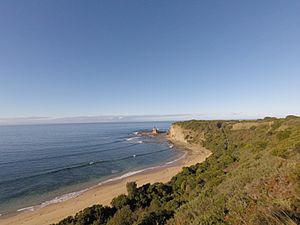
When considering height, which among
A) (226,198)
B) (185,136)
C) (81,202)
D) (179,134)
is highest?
(226,198)

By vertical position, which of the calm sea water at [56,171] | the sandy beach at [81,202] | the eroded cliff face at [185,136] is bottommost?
the sandy beach at [81,202]

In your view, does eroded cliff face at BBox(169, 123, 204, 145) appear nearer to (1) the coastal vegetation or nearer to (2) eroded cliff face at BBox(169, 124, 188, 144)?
(2) eroded cliff face at BBox(169, 124, 188, 144)

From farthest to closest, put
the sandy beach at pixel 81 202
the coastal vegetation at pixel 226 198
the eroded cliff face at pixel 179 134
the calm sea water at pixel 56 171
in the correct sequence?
the eroded cliff face at pixel 179 134, the calm sea water at pixel 56 171, the sandy beach at pixel 81 202, the coastal vegetation at pixel 226 198

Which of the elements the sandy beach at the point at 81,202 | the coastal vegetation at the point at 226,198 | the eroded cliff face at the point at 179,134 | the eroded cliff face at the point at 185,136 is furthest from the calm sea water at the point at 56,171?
the eroded cliff face at the point at 179,134

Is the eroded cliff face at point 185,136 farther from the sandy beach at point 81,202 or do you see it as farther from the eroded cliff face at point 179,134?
the sandy beach at point 81,202

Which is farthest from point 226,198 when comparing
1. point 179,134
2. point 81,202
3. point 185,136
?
point 179,134

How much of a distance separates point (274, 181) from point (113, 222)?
953 centimetres

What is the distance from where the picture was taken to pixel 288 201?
5004mm

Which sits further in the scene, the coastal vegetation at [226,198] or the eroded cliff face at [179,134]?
the eroded cliff face at [179,134]

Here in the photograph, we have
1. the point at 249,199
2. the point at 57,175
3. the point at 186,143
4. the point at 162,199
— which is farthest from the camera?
the point at 186,143

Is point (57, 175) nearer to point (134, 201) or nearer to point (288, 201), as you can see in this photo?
point (134, 201)

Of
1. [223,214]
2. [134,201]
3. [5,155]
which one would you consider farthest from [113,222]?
[5,155]

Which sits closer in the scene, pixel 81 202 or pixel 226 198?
pixel 226 198

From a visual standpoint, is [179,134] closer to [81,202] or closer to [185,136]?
[185,136]
